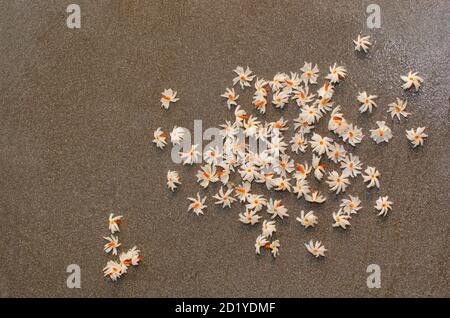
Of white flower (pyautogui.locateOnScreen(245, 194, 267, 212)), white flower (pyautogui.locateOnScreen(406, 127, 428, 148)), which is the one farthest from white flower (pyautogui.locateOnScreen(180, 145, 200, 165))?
white flower (pyautogui.locateOnScreen(406, 127, 428, 148))

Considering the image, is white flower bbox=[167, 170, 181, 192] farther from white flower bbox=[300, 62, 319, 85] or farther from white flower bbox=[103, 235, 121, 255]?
white flower bbox=[300, 62, 319, 85]

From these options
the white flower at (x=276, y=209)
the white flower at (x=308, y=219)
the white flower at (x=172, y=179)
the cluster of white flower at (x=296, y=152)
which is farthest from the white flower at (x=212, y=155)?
the white flower at (x=308, y=219)

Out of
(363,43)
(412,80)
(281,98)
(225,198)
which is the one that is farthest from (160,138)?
(412,80)

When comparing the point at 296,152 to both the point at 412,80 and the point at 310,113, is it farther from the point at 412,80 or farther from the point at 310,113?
the point at 412,80
